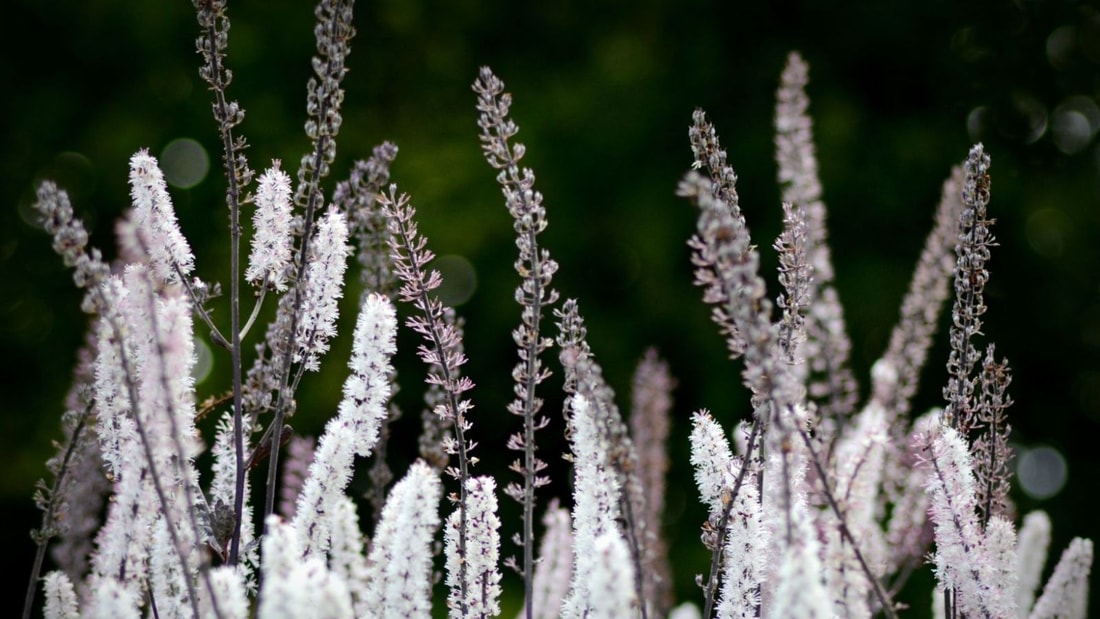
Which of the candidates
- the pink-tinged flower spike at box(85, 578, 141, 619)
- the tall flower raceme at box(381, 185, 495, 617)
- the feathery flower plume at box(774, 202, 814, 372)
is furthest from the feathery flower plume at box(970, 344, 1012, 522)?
the pink-tinged flower spike at box(85, 578, 141, 619)

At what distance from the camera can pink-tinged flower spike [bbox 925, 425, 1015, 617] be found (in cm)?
81

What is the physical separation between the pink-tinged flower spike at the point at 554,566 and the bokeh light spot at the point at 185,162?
8.47 ft

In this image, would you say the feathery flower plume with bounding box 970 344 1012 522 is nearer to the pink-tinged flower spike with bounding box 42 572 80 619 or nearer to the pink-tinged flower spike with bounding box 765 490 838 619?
the pink-tinged flower spike with bounding box 765 490 838 619

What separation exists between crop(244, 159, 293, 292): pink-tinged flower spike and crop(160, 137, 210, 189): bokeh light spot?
2.57 m

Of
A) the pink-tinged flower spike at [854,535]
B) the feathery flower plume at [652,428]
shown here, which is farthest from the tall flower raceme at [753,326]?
the feathery flower plume at [652,428]

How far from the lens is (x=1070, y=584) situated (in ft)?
3.28

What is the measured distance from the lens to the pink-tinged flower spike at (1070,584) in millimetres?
996

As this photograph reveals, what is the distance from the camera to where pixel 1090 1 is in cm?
402

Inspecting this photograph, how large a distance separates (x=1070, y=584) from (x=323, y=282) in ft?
2.55

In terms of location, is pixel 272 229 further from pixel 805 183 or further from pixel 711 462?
pixel 805 183

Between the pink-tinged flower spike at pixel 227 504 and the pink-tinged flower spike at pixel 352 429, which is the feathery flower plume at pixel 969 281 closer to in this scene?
the pink-tinged flower spike at pixel 352 429

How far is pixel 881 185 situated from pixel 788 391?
11.1 feet

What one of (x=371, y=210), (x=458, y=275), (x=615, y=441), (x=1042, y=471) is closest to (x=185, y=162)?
(x=458, y=275)

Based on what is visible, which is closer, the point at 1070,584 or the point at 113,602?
the point at 113,602
